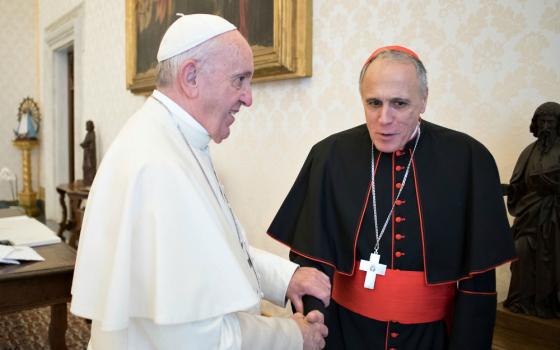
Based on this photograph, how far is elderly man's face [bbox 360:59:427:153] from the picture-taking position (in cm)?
175

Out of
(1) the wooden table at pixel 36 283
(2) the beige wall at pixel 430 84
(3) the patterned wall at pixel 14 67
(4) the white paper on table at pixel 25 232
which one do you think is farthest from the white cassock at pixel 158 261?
(3) the patterned wall at pixel 14 67

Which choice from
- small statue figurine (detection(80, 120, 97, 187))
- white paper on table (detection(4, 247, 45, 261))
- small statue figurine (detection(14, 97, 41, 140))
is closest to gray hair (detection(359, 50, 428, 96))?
white paper on table (detection(4, 247, 45, 261))

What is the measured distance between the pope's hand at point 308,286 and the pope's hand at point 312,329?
0.12 m

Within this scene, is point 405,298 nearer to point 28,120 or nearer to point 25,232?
point 25,232

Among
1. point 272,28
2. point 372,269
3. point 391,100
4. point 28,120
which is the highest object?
point 272,28

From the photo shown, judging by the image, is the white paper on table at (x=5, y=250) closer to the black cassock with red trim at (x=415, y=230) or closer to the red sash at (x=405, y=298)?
the black cassock with red trim at (x=415, y=230)

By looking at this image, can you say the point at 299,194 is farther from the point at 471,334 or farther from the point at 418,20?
the point at 418,20

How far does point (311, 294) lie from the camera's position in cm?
188

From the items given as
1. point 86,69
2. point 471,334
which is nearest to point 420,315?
point 471,334

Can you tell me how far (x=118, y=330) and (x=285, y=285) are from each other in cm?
74

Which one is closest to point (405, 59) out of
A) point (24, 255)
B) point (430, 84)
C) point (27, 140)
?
point (430, 84)

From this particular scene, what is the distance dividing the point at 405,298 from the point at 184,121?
3.23 feet

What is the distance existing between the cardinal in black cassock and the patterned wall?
10866mm

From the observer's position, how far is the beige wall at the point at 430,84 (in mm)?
2369
